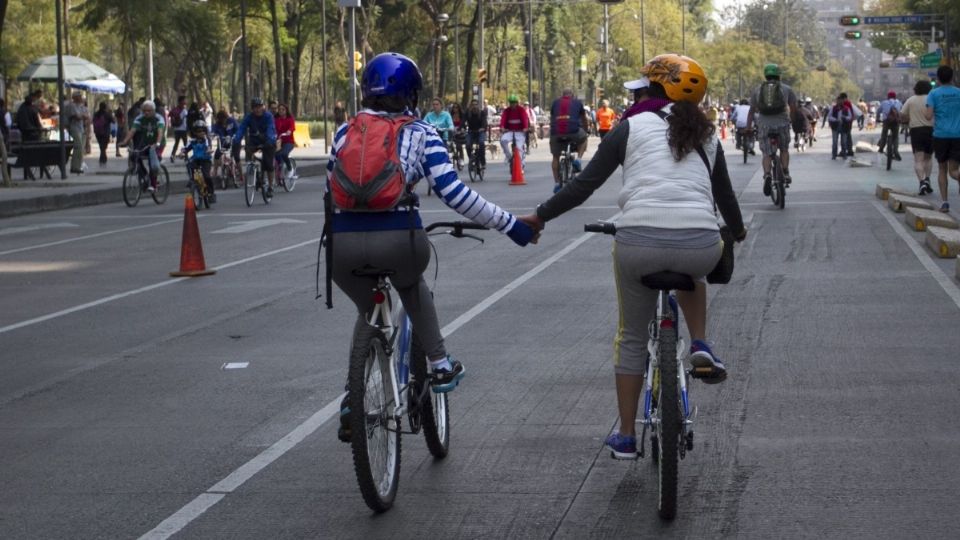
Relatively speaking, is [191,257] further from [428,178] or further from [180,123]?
[180,123]

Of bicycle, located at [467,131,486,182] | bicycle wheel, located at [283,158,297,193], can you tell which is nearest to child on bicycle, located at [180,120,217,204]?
bicycle wheel, located at [283,158,297,193]

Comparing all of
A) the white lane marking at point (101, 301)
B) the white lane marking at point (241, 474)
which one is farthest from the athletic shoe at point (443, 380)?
the white lane marking at point (101, 301)

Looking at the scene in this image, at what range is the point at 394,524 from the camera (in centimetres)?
604

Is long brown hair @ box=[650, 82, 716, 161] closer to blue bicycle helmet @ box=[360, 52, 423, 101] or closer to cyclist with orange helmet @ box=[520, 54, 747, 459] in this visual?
cyclist with orange helmet @ box=[520, 54, 747, 459]

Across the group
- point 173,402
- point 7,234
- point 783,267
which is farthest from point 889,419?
point 7,234

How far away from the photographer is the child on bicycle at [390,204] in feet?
19.6

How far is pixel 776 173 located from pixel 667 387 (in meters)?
16.2

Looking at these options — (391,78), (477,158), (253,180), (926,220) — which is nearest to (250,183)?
(253,180)

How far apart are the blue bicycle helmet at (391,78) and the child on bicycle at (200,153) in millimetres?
19212

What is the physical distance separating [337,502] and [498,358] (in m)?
3.56

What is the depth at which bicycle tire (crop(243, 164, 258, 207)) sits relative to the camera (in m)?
25.9

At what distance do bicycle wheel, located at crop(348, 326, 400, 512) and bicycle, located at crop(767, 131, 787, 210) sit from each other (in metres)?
15.5

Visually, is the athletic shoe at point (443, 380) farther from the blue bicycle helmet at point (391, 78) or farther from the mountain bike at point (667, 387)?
the blue bicycle helmet at point (391, 78)

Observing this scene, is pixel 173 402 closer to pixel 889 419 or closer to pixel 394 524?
pixel 394 524
